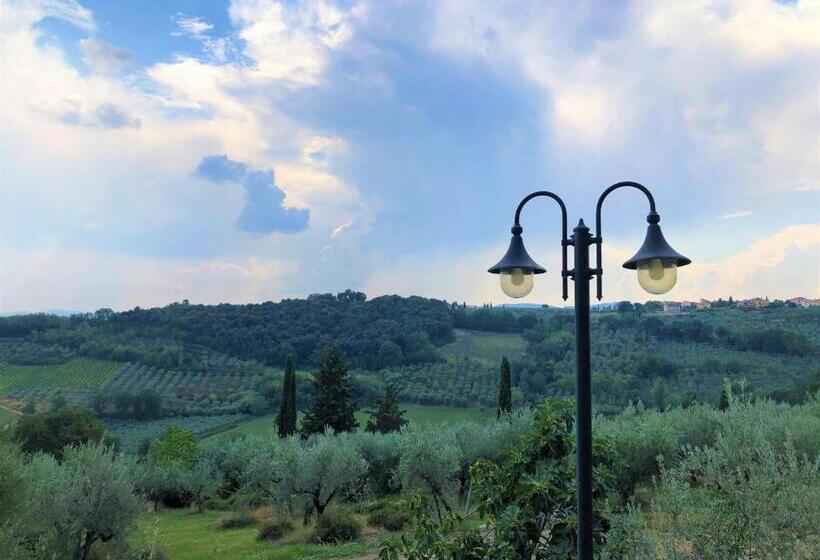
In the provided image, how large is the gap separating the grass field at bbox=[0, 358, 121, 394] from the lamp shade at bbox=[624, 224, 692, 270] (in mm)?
68031

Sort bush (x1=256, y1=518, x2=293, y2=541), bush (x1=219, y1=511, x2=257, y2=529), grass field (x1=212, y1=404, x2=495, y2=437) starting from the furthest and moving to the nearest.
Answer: grass field (x1=212, y1=404, x2=495, y2=437) < bush (x1=219, y1=511, x2=257, y2=529) < bush (x1=256, y1=518, x2=293, y2=541)

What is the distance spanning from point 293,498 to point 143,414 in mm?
45129

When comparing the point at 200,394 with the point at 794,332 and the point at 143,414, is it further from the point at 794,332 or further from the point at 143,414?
the point at 794,332

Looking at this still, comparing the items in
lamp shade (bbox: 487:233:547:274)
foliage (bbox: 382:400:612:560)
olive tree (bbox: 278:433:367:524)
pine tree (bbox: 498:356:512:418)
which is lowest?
olive tree (bbox: 278:433:367:524)

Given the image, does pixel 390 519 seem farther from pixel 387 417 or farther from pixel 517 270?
pixel 387 417

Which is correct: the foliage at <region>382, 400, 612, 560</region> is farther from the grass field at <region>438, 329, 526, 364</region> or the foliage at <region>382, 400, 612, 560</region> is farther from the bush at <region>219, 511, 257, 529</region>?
the grass field at <region>438, 329, 526, 364</region>

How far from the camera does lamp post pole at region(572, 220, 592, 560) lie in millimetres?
3709

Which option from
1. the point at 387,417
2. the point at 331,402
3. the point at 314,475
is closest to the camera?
the point at 314,475

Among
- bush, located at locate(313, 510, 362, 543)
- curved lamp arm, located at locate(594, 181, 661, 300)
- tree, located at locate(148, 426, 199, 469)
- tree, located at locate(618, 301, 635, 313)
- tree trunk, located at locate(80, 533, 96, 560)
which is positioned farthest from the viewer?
tree, located at locate(618, 301, 635, 313)

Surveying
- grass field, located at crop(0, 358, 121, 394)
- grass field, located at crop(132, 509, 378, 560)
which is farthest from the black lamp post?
grass field, located at crop(0, 358, 121, 394)

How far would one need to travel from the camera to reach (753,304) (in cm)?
7150

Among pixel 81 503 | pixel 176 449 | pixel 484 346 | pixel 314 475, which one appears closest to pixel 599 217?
pixel 81 503

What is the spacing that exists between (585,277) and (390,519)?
14215 millimetres

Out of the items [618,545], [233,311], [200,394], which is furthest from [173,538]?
[233,311]
